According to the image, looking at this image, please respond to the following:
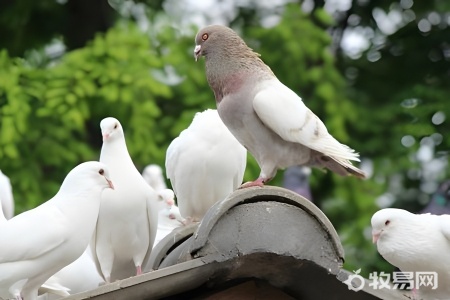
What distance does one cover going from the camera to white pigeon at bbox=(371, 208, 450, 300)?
23.7 feet

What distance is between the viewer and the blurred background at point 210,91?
13.6 meters

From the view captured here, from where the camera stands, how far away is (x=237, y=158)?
822 cm

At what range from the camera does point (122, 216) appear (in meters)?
7.38

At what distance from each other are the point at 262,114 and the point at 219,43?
18.9 inches

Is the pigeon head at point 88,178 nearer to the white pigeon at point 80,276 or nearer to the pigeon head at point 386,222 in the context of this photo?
the white pigeon at point 80,276

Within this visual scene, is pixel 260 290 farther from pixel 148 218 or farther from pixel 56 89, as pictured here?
pixel 56 89

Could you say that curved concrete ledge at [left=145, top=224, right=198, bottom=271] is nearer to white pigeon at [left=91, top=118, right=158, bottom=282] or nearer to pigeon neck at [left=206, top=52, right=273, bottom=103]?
white pigeon at [left=91, top=118, right=158, bottom=282]

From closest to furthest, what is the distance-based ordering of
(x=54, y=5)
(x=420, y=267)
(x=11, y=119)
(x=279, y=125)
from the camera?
(x=279, y=125) < (x=420, y=267) < (x=11, y=119) < (x=54, y=5)

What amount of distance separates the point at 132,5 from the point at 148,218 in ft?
31.5

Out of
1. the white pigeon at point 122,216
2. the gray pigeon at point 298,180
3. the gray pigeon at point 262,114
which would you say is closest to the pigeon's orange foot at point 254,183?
the gray pigeon at point 262,114

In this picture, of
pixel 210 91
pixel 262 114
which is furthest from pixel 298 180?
pixel 262 114

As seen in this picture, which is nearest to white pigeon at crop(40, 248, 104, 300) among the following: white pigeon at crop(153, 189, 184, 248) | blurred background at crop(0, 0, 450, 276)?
white pigeon at crop(153, 189, 184, 248)

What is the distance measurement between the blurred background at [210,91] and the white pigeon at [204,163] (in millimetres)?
3741

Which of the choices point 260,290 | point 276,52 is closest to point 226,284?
point 260,290
